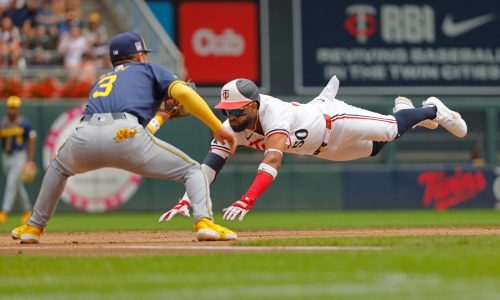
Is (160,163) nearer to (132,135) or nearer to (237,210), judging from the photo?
(132,135)

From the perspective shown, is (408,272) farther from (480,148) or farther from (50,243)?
(480,148)

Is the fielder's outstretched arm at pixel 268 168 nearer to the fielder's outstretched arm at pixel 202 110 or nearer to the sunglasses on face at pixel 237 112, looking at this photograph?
the sunglasses on face at pixel 237 112

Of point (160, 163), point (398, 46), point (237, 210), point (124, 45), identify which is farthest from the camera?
point (398, 46)

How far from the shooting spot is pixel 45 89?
57.4ft

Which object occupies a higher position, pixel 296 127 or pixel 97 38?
pixel 296 127

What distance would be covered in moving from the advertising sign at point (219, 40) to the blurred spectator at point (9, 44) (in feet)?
11.0

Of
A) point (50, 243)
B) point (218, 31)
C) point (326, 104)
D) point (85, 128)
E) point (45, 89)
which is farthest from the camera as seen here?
point (218, 31)

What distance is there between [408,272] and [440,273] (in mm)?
168

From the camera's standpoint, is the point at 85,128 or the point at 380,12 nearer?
the point at 85,128

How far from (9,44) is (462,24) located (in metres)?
9.08

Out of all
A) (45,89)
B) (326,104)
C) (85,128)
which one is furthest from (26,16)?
(85,128)

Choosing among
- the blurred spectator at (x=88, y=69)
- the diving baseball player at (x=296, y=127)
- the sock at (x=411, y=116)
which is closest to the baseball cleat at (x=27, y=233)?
the diving baseball player at (x=296, y=127)

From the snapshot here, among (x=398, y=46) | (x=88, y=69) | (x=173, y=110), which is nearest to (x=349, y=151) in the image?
(x=173, y=110)

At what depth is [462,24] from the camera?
69.4ft
